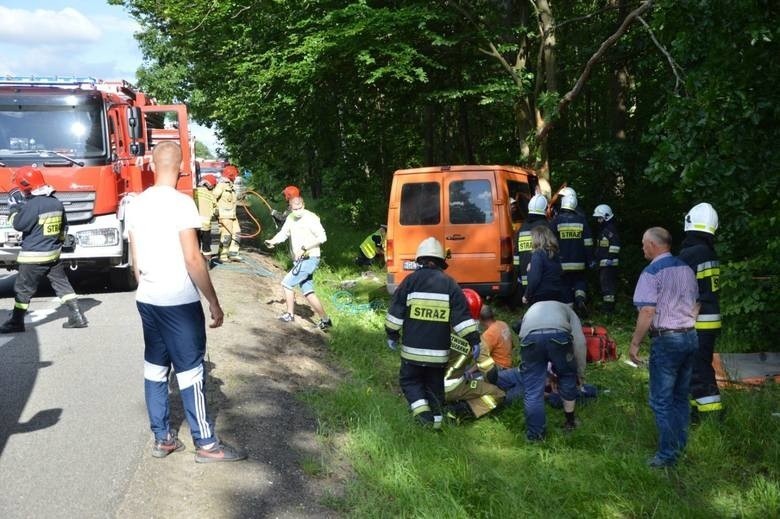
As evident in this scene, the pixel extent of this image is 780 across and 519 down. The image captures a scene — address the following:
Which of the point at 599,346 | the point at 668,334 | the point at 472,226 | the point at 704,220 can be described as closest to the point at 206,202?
the point at 472,226

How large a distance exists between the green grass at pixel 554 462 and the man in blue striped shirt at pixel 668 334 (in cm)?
25

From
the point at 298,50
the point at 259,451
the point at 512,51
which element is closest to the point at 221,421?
the point at 259,451

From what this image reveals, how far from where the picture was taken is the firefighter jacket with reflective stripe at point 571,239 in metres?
10.4

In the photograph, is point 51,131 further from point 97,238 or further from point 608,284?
point 608,284

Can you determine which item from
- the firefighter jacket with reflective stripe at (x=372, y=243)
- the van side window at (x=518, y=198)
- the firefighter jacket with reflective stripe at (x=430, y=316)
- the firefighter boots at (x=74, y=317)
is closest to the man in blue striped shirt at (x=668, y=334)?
the firefighter jacket with reflective stripe at (x=430, y=316)

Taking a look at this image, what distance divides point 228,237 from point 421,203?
510cm

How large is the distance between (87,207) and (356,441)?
639 centimetres

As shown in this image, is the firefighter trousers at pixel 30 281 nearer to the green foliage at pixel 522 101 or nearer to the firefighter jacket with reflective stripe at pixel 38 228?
the firefighter jacket with reflective stripe at pixel 38 228

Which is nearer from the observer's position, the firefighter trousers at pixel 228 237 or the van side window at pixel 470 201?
the van side window at pixel 470 201

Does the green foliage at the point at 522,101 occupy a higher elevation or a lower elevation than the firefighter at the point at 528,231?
higher

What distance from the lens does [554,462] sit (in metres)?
5.50

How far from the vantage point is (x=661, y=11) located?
7.39 m

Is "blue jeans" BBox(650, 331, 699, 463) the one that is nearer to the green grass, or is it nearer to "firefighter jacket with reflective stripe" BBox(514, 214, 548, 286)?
the green grass

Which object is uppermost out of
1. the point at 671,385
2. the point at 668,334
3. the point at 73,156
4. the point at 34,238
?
the point at 73,156
